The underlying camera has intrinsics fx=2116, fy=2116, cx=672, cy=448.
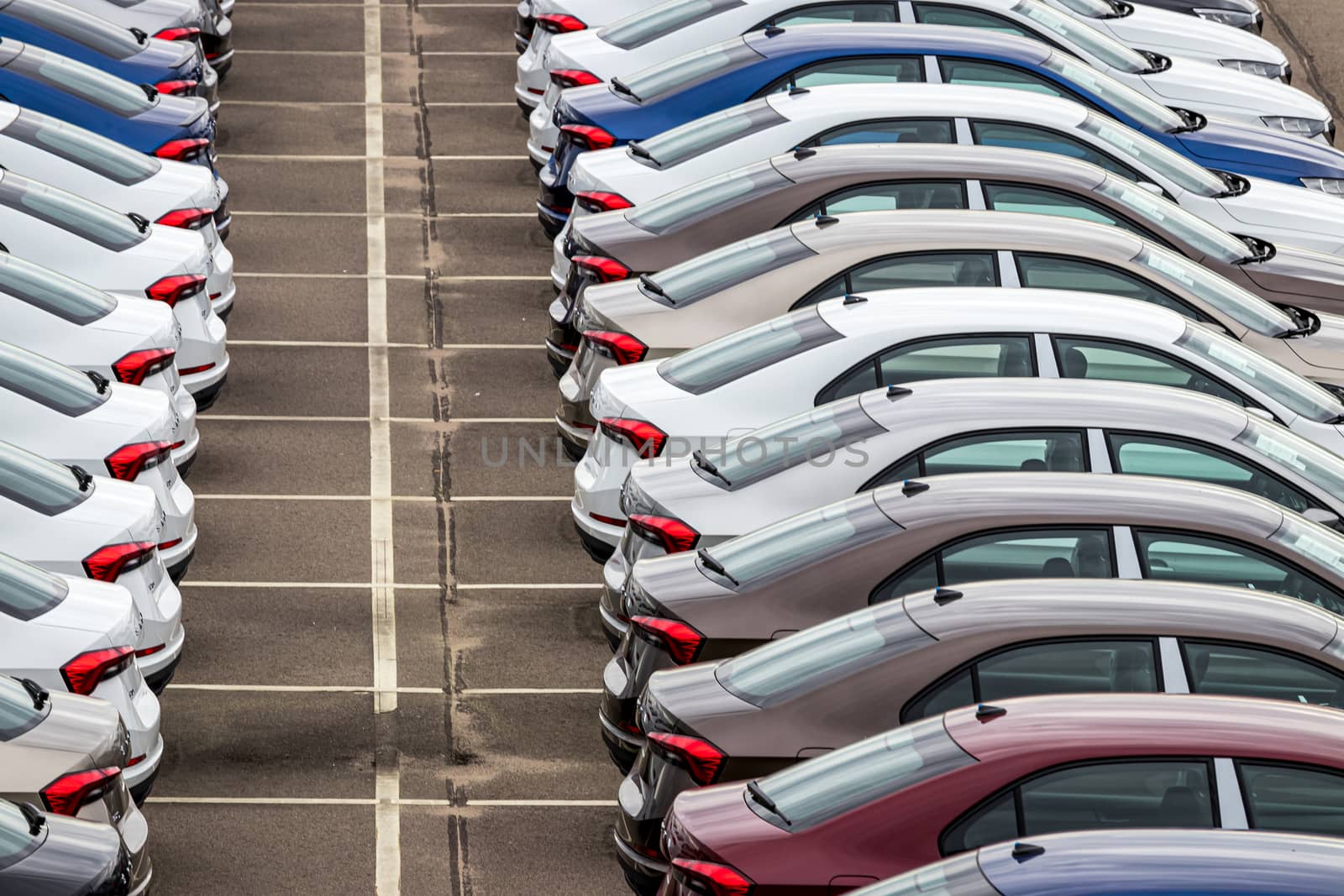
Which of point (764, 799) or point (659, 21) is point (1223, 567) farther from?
point (659, 21)

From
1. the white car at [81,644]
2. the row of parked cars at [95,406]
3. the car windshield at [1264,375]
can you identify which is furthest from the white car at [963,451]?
the row of parked cars at [95,406]

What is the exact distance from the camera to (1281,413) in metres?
10.1

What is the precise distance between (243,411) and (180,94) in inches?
116

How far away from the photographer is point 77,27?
48.7 feet

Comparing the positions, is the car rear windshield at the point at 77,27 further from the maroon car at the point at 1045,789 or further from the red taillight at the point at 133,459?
the maroon car at the point at 1045,789

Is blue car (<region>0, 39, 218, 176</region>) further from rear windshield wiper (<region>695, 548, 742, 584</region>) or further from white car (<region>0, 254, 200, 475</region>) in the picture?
rear windshield wiper (<region>695, 548, 742, 584</region>)

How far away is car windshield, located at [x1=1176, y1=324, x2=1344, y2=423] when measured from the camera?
393 inches

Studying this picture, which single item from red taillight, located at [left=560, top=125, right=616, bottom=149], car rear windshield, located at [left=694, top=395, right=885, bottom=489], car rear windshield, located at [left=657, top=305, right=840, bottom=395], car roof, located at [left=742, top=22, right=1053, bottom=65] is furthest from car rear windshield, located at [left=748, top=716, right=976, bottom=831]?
car roof, located at [left=742, top=22, right=1053, bottom=65]

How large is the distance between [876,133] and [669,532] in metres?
3.86

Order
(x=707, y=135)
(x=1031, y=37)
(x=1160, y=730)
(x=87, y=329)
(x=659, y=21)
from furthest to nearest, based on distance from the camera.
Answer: (x=659, y=21), (x=1031, y=37), (x=707, y=135), (x=87, y=329), (x=1160, y=730)

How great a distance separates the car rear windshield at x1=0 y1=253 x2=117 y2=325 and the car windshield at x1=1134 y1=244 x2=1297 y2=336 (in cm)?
536

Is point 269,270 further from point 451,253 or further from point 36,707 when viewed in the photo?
point 36,707

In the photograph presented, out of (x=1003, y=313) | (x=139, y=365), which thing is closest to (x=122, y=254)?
(x=139, y=365)

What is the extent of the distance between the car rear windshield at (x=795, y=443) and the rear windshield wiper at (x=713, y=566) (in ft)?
2.26
